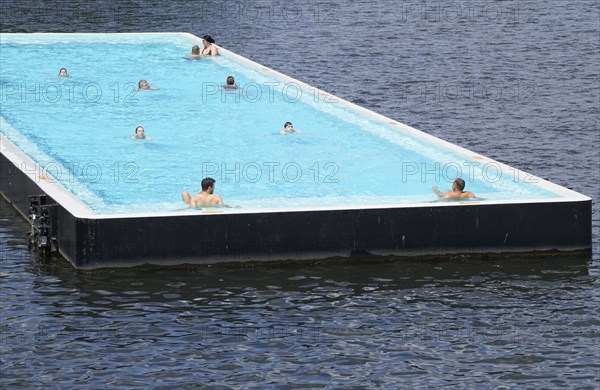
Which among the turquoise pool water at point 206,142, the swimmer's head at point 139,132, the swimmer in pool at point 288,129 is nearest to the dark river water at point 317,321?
the turquoise pool water at point 206,142

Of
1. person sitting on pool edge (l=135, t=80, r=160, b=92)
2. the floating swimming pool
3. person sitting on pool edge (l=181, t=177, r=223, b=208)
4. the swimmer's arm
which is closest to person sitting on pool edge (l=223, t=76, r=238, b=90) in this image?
the floating swimming pool

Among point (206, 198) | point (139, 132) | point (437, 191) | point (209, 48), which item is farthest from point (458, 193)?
point (209, 48)

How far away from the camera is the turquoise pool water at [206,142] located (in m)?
28.5

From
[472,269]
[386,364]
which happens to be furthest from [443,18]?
[386,364]

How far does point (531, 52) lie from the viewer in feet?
166

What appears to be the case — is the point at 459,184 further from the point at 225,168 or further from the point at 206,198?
the point at 225,168

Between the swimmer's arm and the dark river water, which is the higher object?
the swimmer's arm

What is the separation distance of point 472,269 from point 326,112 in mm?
12577

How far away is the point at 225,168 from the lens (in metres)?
31.0

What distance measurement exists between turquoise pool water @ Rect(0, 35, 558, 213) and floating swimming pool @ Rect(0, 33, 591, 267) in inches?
2.0

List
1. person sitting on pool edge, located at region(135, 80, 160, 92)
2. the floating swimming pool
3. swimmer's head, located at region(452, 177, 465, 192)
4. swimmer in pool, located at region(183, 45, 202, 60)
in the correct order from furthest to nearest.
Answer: swimmer in pool, located at region(183, 45, 202, 60) < person sitting on pool edge, located at region(135, 80, 160, 92) < swimmer's head, located at region(452, 177, 465, 192) < the floating swimming pool

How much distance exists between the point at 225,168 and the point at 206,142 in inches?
125

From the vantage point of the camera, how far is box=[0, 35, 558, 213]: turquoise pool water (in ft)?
93.6

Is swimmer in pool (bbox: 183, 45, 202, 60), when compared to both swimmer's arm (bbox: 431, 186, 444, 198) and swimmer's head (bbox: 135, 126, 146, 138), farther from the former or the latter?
swimmer's arm (bbox: 431, 186, 444, 198)
